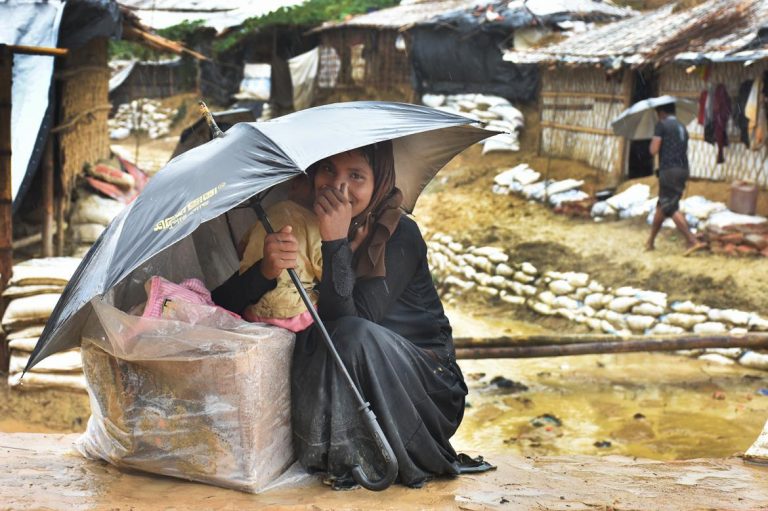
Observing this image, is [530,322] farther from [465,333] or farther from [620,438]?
[620,438]

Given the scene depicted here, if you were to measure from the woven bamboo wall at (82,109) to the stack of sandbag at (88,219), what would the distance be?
23 centimetres

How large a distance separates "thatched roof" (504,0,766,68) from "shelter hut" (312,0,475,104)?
15.2ft

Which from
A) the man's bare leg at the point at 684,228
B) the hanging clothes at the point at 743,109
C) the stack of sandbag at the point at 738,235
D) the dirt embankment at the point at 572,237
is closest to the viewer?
the dirt embankment at the point at 572,237

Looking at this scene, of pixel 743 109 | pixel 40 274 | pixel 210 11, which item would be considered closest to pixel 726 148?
pixel 743 109

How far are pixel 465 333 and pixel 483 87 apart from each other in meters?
9.19

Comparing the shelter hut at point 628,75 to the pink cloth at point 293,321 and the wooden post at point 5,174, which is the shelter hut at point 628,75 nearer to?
the wooden post at point 5,174

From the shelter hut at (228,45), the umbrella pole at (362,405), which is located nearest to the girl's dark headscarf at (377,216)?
the umbrella pole at (362,405)

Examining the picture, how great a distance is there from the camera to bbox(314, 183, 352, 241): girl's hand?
9.46 ft

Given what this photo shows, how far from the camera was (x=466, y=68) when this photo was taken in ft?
59.9

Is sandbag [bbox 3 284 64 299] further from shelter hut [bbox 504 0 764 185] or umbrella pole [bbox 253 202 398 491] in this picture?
shelter hut [bbox 504 0 764 185]

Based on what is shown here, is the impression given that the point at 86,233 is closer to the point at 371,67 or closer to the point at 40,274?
the point at 40,274

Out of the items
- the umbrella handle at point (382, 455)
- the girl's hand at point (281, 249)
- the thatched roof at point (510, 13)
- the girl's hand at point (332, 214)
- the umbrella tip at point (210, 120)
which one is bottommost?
the umbrella handle at point (382, 455)

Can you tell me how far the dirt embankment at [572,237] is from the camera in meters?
9.68

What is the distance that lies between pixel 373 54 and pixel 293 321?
1893 cm
